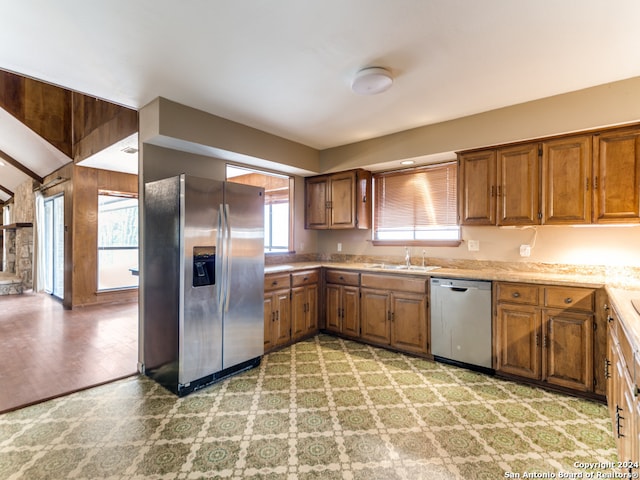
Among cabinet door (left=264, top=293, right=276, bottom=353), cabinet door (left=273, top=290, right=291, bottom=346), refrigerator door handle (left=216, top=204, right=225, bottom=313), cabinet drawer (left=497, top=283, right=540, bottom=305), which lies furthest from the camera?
cabinet door (left=273, top=290, right=291, bottom=346)

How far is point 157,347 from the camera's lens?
2754mm

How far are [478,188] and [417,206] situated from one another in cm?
87

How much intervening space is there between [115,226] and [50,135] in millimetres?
1863

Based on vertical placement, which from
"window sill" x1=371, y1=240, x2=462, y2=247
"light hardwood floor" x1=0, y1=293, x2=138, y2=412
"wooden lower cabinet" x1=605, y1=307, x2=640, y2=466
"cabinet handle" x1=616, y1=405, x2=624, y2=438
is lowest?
"light hardwood floor" x1=0, y1=293, x2=138, y2=412

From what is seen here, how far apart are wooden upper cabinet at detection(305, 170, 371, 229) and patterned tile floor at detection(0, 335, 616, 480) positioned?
6.61ft

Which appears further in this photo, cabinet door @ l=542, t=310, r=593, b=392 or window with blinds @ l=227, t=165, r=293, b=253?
window with blinds @ l=227, t=165, r=293, b=253

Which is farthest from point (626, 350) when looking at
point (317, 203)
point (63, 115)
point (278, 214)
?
point (63, 115)

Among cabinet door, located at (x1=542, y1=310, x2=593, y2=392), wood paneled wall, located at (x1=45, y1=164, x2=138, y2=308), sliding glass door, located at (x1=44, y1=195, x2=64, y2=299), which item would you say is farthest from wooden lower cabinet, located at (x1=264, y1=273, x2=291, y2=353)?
sliding glass door, located at (x1=44, y1=195, x2=64, y2=299)

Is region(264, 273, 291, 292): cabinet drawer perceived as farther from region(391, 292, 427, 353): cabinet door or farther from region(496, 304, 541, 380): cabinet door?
region(496, 304, 541, 380): cabinet door

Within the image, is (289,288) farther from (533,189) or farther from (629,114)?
(629,114)

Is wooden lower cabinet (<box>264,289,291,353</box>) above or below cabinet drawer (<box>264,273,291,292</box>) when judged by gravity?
below

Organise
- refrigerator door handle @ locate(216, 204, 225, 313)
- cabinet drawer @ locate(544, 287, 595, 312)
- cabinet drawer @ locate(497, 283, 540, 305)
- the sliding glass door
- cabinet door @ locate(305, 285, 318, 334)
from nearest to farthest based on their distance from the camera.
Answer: cabinet drawer @ locate(544, 287, 595, 312) < cabinet drawer @ locate(497, 283, 540, 305) < refrigerator door handle @ locate(216, 204, 225, 313) < cabinet door @ locate(305, 285, 318, 334) < the sliding glass door

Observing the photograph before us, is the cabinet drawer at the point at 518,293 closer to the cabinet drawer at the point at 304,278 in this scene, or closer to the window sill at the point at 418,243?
the window sill at the point at 418,243

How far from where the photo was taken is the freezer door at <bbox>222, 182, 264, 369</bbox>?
284 cm
